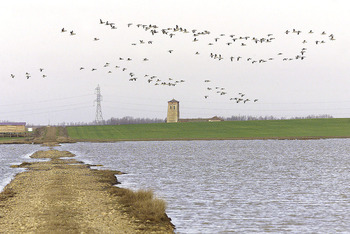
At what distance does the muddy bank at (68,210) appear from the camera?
23234mm

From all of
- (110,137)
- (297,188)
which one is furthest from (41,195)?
(110,137)

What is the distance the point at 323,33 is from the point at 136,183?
26.4 metres

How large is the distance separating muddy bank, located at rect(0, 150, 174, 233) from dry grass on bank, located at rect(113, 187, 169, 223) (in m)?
0.24

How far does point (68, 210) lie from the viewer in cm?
2750

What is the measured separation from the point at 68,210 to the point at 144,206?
423cm

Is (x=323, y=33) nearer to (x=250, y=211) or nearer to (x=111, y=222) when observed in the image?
(x=250, y=211)

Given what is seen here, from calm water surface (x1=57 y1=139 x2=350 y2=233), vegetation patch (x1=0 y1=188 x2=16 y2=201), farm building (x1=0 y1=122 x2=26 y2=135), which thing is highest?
farm building (x1=0 y1=122 x2=26 y2=135)

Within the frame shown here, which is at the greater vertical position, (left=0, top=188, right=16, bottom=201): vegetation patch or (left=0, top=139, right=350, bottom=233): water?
(left=0, top=188, right=16, bottom=201): vegetation patch

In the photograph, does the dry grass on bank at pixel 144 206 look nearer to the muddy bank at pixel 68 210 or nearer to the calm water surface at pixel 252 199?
the muddy bank at pixel 68 210

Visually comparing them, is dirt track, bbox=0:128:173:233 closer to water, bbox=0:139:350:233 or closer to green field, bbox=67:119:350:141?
water, bbox=0:139:350:233

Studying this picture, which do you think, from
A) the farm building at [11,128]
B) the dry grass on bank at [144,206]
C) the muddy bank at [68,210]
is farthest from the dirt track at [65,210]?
the farm building at [11,128]

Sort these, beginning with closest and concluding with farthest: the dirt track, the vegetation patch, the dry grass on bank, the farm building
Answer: the dirt track
the dry grass on bank
the vegetation patch
the farm building

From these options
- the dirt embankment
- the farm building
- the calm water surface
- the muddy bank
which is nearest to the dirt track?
the muddy bank

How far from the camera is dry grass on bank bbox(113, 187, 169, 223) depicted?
2628 centimetres
